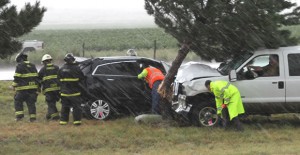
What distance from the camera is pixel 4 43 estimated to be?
28.4 feet

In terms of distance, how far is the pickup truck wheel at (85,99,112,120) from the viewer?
37.6 feet

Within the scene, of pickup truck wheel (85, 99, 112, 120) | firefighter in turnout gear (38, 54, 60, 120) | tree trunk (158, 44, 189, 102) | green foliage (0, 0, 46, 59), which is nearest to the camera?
green foliage (0, 0, 46, 59)

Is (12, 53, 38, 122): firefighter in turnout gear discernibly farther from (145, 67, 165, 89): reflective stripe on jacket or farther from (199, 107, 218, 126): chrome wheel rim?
(199, 107, 218, 126): chrome wheel rim

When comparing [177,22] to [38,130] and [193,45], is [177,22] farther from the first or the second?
[38,130]

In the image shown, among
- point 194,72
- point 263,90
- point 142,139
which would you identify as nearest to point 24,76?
point 142,139

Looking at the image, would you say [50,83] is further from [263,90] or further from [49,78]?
[263,90]

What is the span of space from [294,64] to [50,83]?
580 centimetres

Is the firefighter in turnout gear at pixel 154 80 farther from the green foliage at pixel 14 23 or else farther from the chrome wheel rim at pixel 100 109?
the green foliage at pixel 14 23

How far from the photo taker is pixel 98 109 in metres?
11.5

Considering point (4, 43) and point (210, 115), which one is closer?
point (4, 43)

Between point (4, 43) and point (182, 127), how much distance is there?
4211 mm

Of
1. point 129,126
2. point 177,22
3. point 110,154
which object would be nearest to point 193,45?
point 177,22

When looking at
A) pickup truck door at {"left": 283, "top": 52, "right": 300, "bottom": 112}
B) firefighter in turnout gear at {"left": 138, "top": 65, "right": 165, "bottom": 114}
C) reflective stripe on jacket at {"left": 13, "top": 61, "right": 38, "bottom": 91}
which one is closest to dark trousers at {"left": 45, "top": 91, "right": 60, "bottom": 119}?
reflective stripe on jacket at {"left": 13, "top": 61, "right": 38, "bottom": 91}

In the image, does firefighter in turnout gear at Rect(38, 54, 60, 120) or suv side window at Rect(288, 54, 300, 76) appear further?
firefighter in turnout gear at Rect(38, 54, 60, 120)
